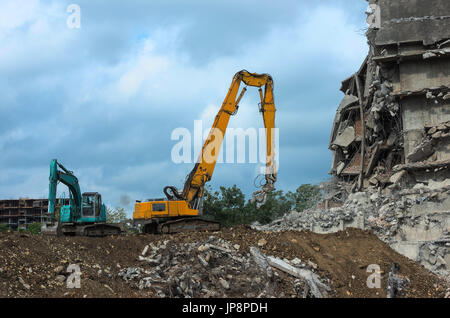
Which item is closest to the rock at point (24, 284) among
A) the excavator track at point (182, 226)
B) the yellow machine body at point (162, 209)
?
the excavator track at point (182, 226)

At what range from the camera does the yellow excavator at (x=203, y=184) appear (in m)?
20.5

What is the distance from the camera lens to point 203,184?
21.7 meters

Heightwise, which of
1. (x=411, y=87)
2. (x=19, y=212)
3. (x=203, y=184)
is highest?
(x=411, y=87)

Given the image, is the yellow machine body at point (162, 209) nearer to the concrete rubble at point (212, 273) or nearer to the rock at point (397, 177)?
the concrete rubble at point (212, 273)

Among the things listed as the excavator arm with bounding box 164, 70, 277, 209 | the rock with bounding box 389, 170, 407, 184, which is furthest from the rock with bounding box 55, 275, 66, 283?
the rock with bounding box 389, 170, 407, 184

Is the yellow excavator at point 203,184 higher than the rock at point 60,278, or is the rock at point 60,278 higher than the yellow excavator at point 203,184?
the yellow excavator at point 203,184

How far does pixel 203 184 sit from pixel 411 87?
11302mm

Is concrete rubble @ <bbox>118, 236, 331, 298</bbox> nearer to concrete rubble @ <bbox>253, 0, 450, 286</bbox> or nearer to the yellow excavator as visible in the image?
the yellow excavator

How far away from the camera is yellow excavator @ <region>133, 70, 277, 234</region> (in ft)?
67.4

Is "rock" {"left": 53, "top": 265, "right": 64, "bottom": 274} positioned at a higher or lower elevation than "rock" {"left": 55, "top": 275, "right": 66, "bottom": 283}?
higher

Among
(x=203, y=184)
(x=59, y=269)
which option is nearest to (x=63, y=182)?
(x=203, y=184)

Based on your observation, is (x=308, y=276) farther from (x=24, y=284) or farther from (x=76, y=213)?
(x=76, y=213)
